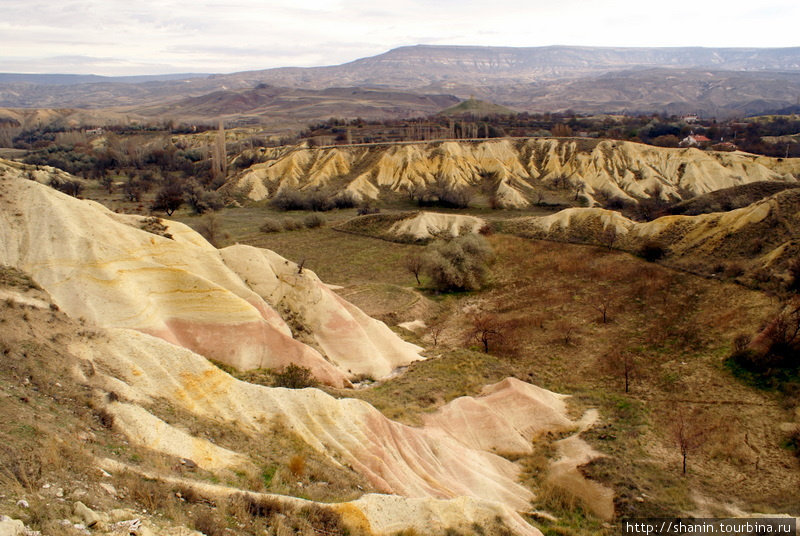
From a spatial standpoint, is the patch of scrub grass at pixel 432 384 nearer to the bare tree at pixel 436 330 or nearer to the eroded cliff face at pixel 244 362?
the eroded cliff face at pixel 244 362

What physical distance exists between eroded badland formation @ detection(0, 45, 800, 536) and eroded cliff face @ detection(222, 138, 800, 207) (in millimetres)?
36128

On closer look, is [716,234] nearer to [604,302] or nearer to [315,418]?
[604,302]

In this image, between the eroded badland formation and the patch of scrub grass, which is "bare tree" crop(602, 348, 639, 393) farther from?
the patch of scrub grass

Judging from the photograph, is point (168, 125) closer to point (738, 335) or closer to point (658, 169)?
point (658, 169)

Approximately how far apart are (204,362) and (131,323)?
15.9 ft

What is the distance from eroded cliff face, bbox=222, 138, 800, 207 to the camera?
8012 centimetres

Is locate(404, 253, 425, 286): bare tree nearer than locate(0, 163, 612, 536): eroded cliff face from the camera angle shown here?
No

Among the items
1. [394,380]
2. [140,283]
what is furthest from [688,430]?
[140,283]

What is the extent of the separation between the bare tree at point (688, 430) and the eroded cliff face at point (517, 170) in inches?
2262

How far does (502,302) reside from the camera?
38.3 metres

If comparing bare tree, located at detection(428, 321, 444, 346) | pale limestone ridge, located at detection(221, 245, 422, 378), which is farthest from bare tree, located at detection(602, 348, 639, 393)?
pale limestone ridge, located at detection(221, 245, 422, 378)

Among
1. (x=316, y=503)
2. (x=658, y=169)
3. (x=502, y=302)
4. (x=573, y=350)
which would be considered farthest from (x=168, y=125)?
(x=316, y=503)

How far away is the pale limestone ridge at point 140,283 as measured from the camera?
1870 centimetres

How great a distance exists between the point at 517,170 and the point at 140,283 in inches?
3043
